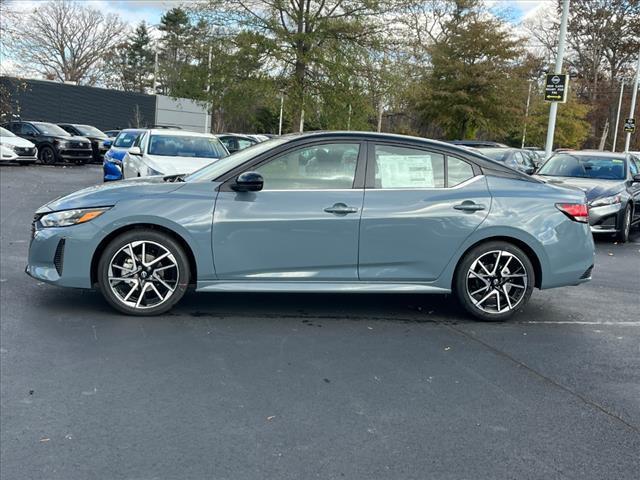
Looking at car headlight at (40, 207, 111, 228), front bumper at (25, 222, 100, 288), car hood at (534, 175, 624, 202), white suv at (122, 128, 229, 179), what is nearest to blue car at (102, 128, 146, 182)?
white suv at (122, 128, 229, 179)

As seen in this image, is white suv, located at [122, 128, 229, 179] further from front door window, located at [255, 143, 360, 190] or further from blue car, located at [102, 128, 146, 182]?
front door window, located at [255, 143, 360, 190]

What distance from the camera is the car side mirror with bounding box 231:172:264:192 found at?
557cm

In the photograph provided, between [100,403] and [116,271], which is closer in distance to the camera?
[100,403]

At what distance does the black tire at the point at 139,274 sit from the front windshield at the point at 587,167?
29.0ft

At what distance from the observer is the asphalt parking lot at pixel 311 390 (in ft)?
10.9

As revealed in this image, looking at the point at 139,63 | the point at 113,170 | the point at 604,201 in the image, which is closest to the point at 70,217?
the point at 604,201

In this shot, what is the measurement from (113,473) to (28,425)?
745 mm

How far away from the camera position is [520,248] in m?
6.05

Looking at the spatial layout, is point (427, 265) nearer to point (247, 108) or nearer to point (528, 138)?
point (247, 108)

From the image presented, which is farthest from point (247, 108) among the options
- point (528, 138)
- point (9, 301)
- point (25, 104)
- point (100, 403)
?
point (528, 138)

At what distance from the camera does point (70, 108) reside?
4084 centimetres

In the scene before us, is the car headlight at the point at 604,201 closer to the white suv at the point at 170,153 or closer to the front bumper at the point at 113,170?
the white suv at the point at 170,153

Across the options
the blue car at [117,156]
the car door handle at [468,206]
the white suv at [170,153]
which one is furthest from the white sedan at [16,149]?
the car door handle at [468,206]

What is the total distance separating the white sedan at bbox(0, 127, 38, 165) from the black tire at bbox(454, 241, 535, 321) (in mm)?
20613
